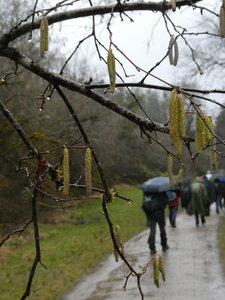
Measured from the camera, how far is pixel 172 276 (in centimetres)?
926

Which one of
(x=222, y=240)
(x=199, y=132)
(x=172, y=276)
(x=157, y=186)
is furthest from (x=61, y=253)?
(x=199, y=132)

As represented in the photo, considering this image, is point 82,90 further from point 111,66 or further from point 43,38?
point 111,66

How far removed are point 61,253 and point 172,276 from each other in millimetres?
4334

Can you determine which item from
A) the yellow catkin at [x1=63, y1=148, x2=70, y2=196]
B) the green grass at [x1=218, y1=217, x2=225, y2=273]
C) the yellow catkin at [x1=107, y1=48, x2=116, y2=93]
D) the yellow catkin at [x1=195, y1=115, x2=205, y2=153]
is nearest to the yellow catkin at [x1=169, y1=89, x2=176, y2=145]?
the yellow catkin at [x1=195, y1=115, x2=205, y2=153]

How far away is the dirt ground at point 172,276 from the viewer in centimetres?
802

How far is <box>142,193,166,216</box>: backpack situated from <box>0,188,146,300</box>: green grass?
921 millimetres

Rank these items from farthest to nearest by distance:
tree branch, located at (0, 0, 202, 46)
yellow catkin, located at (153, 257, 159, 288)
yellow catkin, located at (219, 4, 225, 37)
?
tree branch, located at (0, 0, 202, 46)
yellow catkin, located at (153, 257, 159, 288)
yellow catkin, located at (219, 4, 225, 37)

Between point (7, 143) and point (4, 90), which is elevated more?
point (4, 90)

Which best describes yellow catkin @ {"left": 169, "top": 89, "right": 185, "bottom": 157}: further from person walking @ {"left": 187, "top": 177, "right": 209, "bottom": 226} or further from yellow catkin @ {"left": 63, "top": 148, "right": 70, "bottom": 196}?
person walking @ {"left": 187, "top": 177, "right": 209, "bottom": 226}

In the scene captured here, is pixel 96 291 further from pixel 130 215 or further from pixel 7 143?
pixel 130 215

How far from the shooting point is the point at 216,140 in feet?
7.57

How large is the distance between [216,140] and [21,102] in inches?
571

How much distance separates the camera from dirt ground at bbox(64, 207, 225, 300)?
8016 mm

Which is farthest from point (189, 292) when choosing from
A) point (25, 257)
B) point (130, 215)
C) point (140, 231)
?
point (130, 215)
